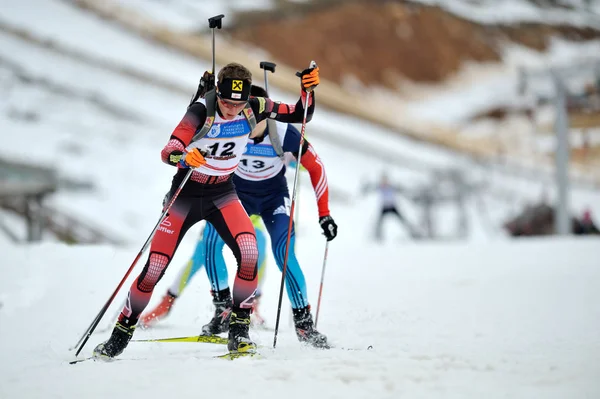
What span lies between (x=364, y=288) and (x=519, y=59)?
28652 mm

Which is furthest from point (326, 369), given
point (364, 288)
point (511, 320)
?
point (364, 288)

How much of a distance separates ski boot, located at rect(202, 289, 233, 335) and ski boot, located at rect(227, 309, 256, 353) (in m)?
0.93

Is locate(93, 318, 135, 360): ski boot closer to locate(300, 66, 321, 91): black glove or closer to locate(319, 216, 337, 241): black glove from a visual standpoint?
locate(319, 216, 337, 241): black glove

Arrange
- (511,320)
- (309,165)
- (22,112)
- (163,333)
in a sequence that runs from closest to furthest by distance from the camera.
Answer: (309,165), (163,333), (511,320), (22,112)

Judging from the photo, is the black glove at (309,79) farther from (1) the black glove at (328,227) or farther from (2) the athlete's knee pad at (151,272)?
(2) the athlete's knee pad at (151,272)

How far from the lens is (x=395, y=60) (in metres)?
37.7

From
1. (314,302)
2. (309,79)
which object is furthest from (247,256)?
(314,302)

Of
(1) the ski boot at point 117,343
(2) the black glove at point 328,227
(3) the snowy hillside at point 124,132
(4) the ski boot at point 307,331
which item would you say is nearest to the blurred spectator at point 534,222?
(3) the snowy hillside at point 124,132

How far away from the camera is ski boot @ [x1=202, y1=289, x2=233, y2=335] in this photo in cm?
532

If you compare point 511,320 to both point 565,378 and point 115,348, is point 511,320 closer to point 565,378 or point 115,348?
point 565,378

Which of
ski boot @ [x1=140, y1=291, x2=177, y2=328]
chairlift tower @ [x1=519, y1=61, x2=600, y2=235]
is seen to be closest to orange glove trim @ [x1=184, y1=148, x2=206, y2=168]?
ski boot @ [x1=140, y1=291, x2=177, y2=328]

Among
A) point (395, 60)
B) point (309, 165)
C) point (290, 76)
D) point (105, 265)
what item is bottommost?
point (105, 265)

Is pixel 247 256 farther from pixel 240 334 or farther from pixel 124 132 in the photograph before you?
pixel 124 132

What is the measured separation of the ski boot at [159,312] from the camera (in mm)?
5920
